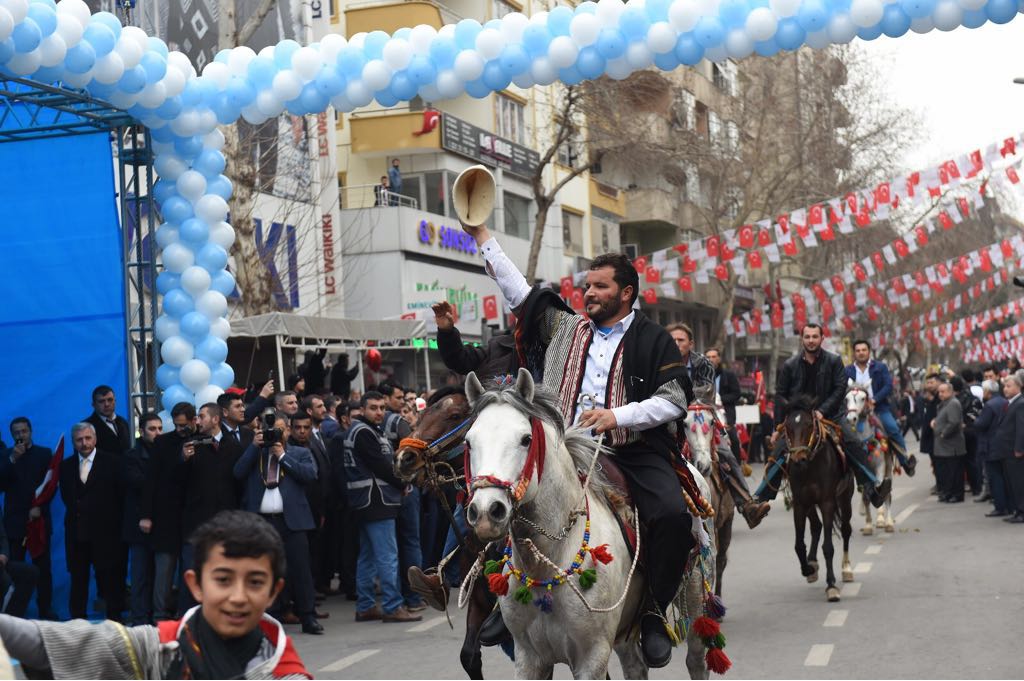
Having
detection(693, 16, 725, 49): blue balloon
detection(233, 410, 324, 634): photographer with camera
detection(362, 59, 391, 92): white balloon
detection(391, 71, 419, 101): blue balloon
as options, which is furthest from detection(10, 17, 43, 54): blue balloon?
detection(693, 16, 725, 49): blue balloon

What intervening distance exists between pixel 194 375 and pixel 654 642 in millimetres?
8093

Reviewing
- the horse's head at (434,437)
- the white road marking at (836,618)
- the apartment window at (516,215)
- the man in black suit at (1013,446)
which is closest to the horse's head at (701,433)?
the white road marking at (836,618)

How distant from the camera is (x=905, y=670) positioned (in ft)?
30.5

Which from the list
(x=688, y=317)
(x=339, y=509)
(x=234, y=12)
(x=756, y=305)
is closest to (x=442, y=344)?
(x=339, y=509)

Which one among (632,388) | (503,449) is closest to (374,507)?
(632,388)

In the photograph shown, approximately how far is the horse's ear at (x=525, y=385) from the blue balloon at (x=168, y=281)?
9024 millimetres

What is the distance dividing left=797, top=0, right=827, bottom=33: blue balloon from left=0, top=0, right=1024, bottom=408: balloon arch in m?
0.01

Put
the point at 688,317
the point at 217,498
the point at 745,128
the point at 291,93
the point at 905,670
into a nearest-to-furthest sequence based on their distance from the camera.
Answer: the point at 905,670
the point at 217,498
the point at 291,93
the point at 745,128
the point at 688,317

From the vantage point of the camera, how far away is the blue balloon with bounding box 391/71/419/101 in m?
13.4

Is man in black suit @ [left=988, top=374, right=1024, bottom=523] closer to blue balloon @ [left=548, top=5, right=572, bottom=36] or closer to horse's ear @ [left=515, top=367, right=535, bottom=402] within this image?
blue balloon @ [left=548, top=5, right=572, bottom=36]

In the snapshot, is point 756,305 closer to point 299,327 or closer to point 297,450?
point 299,327

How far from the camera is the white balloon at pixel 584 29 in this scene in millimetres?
12945

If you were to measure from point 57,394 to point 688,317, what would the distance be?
48867mm

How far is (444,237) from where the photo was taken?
120 feet
